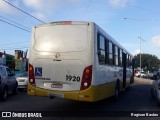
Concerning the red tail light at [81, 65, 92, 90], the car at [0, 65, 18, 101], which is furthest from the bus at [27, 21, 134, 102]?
the car at [0, 65, 18, 101]

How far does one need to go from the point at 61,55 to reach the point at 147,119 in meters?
3.74

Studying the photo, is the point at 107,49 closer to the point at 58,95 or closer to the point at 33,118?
the point at 58,95

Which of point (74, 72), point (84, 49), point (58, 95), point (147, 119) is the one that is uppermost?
point (84, 49)

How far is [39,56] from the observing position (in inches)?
492

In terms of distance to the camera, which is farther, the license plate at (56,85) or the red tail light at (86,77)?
the license plate at (56,85)

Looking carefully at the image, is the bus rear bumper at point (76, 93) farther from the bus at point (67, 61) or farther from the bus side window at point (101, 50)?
the bus side window at point (101, 50)

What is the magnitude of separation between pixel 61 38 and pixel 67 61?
0.91 meters

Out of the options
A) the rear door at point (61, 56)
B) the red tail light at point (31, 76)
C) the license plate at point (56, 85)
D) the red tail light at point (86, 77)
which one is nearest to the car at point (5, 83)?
the red tail light at point (31, 76)

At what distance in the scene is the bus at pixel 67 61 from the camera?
11.7 metres

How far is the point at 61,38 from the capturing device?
1226 centimetres

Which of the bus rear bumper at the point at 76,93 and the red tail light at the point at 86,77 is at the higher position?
the red tail light at the point at 86,77

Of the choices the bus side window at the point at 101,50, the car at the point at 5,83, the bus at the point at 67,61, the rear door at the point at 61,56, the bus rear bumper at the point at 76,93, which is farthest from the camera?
the car at the point at 5,83

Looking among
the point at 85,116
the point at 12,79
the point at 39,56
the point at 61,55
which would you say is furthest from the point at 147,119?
the point at 12,79

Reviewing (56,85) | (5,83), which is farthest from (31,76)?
(5,83)
